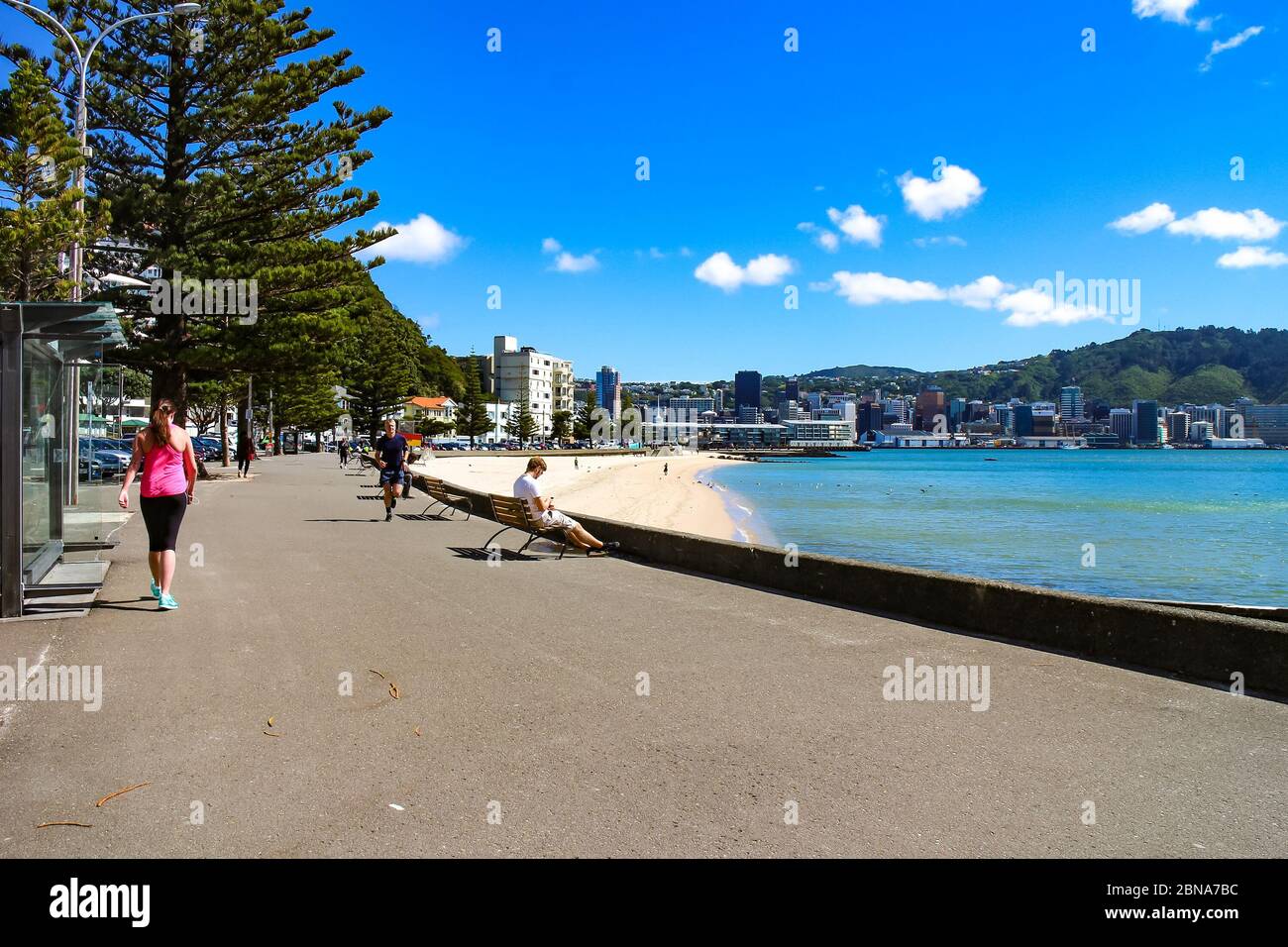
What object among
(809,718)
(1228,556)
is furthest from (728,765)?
(1228,556)

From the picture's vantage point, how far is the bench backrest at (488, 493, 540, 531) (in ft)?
38.5

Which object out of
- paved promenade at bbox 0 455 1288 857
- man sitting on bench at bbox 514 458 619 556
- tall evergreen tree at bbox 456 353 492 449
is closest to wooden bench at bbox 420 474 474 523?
man sitting on bench at bbox 514 458 619 556

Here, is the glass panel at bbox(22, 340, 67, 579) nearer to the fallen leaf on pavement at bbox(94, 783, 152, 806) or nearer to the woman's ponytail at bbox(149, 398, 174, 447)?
the woman's ponytail at bbox(149, 398, 174, 447)

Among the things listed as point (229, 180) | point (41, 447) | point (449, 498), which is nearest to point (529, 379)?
point (229, 180)

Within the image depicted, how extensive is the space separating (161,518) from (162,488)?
0.24 meters

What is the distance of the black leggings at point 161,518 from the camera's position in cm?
731

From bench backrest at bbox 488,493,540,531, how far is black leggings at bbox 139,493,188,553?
4.82m

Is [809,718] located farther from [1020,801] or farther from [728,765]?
[1020,801]

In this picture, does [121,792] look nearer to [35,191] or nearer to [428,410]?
[35,191]

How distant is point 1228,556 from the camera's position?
79.9 feet

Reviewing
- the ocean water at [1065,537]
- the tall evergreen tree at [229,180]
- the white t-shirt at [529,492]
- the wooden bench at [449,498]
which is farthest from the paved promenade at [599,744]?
the tall evergreen tree at [229,180]

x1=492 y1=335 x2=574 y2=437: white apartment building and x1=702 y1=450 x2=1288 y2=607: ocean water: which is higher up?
x1=492 y1=335 x2=574 y2=437: white apartment building

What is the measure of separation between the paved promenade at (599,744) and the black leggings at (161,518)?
1.95 feet
